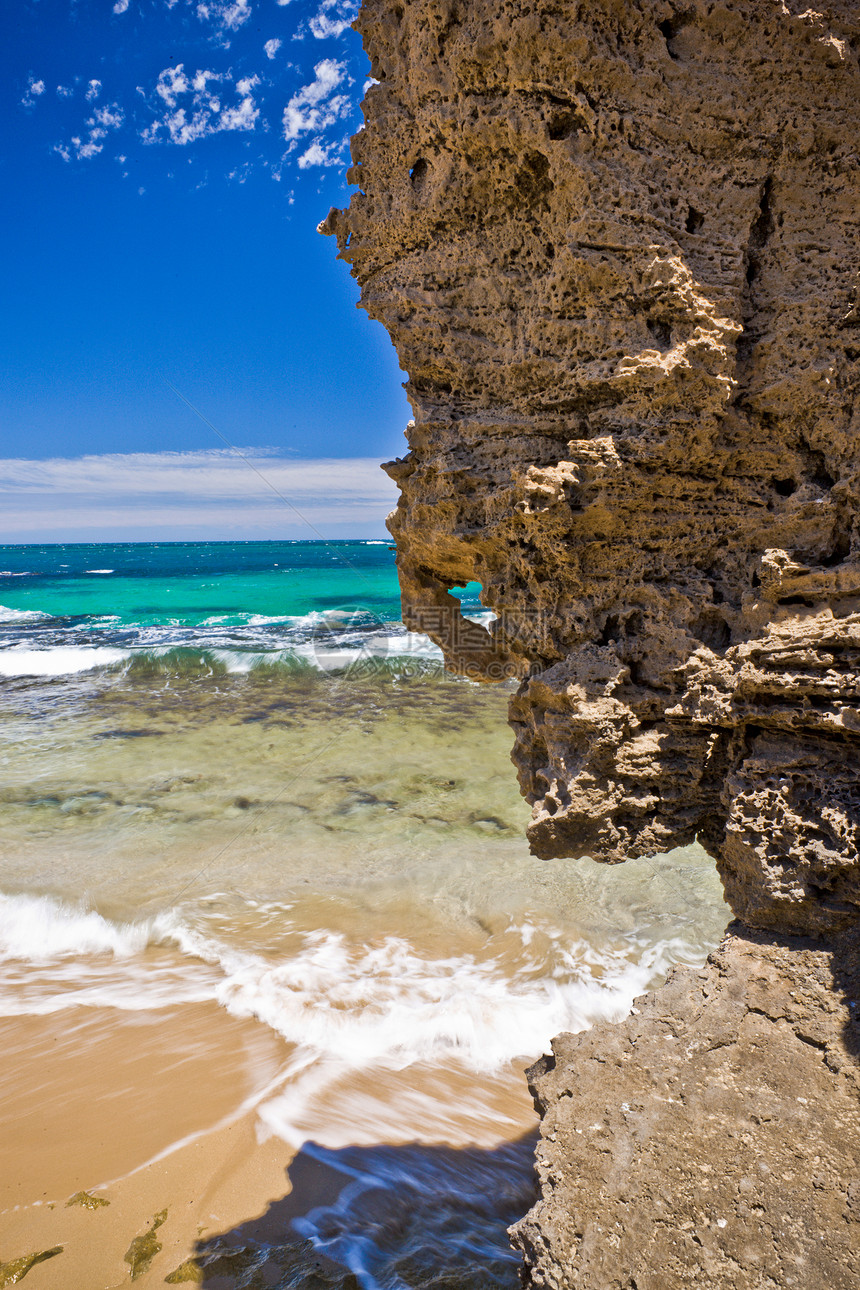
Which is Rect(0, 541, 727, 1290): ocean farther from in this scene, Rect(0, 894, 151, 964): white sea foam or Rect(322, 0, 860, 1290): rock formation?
Rect(322, 0, 860, 1290): rock formation

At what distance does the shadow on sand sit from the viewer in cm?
237

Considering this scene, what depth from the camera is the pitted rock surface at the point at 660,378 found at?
7.47 feet

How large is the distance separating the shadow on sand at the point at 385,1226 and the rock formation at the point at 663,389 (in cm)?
112

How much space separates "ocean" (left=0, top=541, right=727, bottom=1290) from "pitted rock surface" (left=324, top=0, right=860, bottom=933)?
178 centimetres

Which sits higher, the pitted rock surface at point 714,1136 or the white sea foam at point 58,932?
the pitted rock surface at point 714,1136

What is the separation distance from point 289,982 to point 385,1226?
1.80 m

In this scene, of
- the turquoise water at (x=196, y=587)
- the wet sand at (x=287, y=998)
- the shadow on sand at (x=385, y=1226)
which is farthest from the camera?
the turquoise water at (x=196, y=587)

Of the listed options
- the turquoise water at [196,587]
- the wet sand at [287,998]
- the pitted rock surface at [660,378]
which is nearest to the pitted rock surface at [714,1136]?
the pitted rock surface at [660,378]

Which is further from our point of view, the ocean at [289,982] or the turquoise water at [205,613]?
the turquoise water at [205,613]

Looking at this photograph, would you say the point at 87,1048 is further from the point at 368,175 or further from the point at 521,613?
the point at 368,175

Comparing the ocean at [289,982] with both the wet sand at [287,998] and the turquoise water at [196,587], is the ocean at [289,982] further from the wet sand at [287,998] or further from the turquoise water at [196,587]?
the turquoise water at [196,587]

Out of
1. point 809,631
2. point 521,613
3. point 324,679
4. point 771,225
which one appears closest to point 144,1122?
point 521,613

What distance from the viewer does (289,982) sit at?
427cm

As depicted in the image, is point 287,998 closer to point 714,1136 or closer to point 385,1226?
point 385,1226
